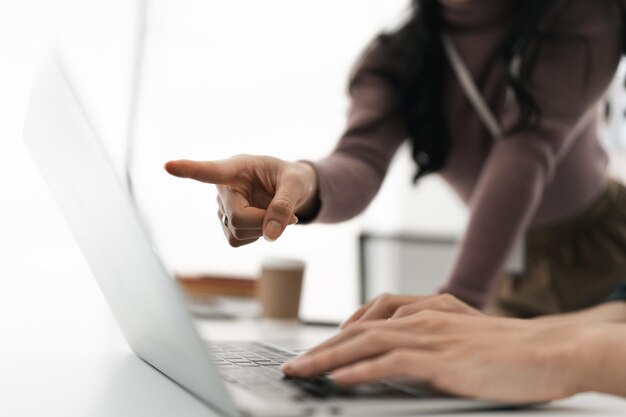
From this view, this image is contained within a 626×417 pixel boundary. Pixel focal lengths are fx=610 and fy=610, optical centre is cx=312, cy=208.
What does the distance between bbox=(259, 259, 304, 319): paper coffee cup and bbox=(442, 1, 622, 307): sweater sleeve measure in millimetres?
372

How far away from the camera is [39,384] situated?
511 millimetres

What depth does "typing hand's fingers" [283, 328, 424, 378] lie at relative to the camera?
440 mm

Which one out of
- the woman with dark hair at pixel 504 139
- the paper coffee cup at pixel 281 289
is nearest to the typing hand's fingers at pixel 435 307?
the woman with dark hair at pixel 504 139

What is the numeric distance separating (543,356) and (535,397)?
0.10ft

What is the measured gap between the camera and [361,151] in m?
1.25

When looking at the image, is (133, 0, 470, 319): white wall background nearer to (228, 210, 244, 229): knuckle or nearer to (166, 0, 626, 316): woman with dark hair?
(166, 0, 626, 316): woman with dark hair

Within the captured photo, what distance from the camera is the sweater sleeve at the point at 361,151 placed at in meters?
1.07

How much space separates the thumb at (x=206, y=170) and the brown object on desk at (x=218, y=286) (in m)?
→ 0.96

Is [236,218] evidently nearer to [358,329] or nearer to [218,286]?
[358,329]

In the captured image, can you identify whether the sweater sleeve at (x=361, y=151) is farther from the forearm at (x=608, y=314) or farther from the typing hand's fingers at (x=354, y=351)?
the typing hand's fingers at (x=354, y=351)

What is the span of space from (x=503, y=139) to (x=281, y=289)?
0.58 meters

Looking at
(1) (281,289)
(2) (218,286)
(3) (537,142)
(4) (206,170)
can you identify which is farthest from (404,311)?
(2) (218,286)

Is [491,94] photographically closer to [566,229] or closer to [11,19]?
[566,229]

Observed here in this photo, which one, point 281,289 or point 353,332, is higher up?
point 353,332
